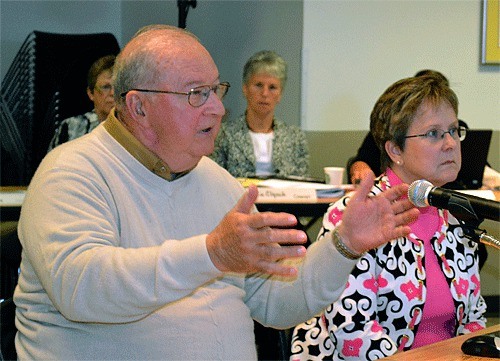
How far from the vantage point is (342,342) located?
6.48 ft

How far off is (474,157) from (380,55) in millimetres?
1507

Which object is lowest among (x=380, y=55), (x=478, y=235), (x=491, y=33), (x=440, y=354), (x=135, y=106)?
(x=440, y=354)

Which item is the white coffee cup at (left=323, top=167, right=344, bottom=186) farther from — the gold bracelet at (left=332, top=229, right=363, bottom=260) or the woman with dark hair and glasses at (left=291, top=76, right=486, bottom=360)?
the gold bracelet at (left=332, top=229, right=363, bottom=260)

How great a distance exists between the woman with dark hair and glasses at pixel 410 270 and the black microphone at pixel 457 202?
50cm

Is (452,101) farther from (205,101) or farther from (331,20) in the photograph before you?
(331,20)

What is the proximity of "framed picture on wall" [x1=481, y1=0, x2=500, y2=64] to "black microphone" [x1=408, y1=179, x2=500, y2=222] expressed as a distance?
412 cm

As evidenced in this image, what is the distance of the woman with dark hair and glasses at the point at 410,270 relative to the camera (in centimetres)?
198

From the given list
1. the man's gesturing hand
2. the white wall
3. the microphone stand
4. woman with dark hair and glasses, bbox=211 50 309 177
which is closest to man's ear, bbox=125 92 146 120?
the man's gesturing hand

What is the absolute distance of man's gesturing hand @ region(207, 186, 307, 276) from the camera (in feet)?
4.53

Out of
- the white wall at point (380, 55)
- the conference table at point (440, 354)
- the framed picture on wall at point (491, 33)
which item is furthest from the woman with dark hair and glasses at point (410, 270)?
the framed picture on wall at point (491, 33)

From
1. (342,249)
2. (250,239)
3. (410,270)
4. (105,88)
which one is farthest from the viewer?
(105,88)

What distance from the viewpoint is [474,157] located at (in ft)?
13.0

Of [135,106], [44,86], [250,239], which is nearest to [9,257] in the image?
[135,106]

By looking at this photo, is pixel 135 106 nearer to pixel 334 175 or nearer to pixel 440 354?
pixel 440 354
